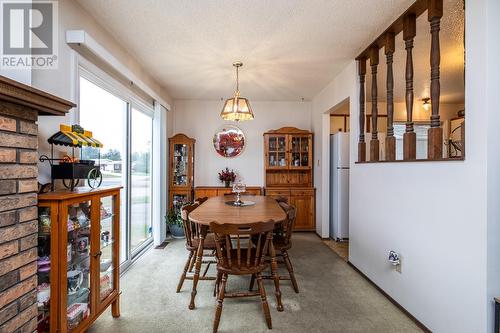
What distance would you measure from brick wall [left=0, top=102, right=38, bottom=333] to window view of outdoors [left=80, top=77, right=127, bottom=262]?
1114mm

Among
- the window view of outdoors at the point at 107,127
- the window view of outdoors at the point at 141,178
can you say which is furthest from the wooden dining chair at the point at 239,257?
the window view of outdoors at the point at 141,178

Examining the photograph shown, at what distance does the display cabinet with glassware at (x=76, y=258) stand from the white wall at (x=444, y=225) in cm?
247

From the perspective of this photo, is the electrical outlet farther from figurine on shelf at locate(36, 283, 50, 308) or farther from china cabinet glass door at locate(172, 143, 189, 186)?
china cabinet glass door at locate(172, 143, 189, 186)

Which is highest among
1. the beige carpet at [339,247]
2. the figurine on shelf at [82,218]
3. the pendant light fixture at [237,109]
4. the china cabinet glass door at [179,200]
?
the pendant light fixture at [237,109]

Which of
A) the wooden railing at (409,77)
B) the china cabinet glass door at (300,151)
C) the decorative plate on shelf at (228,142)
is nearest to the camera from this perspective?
the wooden railing at (409,77)

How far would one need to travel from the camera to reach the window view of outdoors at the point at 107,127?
2.52 m

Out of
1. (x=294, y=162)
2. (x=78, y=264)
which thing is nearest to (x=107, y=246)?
(x=78, y=264)

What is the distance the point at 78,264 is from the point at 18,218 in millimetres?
649

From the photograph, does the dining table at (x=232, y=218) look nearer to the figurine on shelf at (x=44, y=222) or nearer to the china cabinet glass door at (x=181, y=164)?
the figurine on shelf at (x=44, y=222)

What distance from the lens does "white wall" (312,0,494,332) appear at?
1.59 metres

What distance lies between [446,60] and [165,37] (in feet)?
11.6

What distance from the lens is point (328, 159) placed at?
4.70 metres

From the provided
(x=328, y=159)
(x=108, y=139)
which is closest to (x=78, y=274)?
(x=108, y=139)

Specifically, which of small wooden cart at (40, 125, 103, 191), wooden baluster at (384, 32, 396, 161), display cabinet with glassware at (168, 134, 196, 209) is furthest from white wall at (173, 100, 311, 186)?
small wooden cart at (40, 125, 103, 191)
